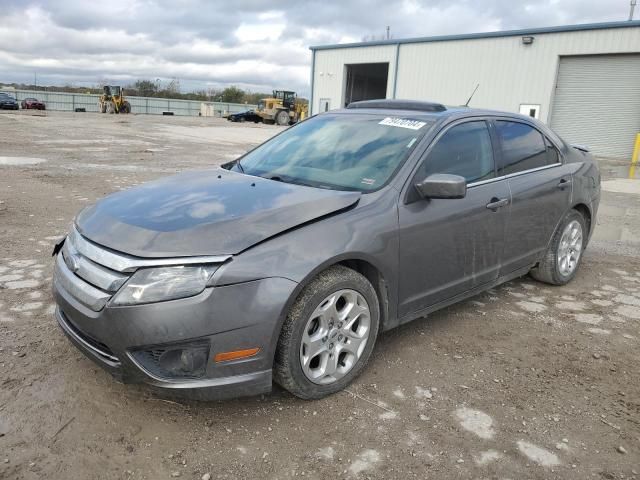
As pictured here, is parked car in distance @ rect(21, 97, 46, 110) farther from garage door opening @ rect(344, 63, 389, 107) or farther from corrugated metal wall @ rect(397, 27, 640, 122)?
corrugated metal wall @ rect(397, 27, 640, 122)

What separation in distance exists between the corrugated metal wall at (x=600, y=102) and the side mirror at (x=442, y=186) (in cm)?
2183

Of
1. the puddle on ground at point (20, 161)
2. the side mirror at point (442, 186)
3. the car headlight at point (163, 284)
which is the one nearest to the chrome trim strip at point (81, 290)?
the car headlight at point (163, 284)

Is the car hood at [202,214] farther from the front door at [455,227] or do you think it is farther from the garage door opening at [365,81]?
the garage door opening at [365,81]

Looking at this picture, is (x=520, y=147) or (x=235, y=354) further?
(x=520, y=147)

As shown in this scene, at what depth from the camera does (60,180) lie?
9.66 meters

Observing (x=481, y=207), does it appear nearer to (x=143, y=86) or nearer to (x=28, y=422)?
(x=28, y=422)

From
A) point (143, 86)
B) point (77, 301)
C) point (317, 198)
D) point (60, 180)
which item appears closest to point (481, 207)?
point (317, 198)

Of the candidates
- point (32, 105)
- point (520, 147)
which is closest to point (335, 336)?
point (520, 147)

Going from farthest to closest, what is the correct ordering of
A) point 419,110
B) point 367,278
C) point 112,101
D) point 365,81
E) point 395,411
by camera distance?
1. point 112,101
2. point 365,81
3. point 419,110
4. point 367,278
5. point 395,411

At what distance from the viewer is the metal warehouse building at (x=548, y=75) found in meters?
21.1

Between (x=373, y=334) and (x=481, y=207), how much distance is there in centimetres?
127

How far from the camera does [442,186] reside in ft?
10.3

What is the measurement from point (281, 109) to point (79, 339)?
40768 millimetres

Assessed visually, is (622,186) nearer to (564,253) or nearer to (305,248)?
(564,253)
